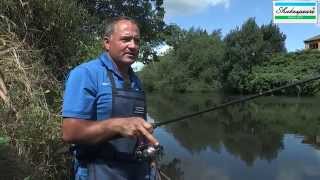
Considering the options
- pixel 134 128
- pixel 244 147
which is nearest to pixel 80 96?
pixel 134 128

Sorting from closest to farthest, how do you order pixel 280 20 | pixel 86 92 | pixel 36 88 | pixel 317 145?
1. pixel 86 92
2. pixel 36 88
3. pixel 280 20
4. pixel 317 145

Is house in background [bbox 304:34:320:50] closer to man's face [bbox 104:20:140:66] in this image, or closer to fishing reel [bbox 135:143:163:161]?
man's face [bbox 104:20:140:66]

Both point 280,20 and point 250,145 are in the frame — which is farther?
point 250,145

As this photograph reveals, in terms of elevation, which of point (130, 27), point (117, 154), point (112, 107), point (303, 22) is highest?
point (303, 22)

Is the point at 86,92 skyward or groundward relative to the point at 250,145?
skyward

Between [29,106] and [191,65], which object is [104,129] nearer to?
[29,106]

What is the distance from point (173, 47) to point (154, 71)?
238 inches

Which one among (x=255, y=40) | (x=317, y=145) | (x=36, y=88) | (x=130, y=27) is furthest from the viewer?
(x=255, y=40)

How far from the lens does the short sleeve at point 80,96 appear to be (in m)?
2.99

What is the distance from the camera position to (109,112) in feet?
10.1

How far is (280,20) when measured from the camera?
12641 mm

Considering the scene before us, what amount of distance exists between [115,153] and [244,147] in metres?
21.7

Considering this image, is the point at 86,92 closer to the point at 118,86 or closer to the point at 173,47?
the point at 118,86

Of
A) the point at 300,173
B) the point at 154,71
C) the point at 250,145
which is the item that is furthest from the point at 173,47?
the point at 300,173
